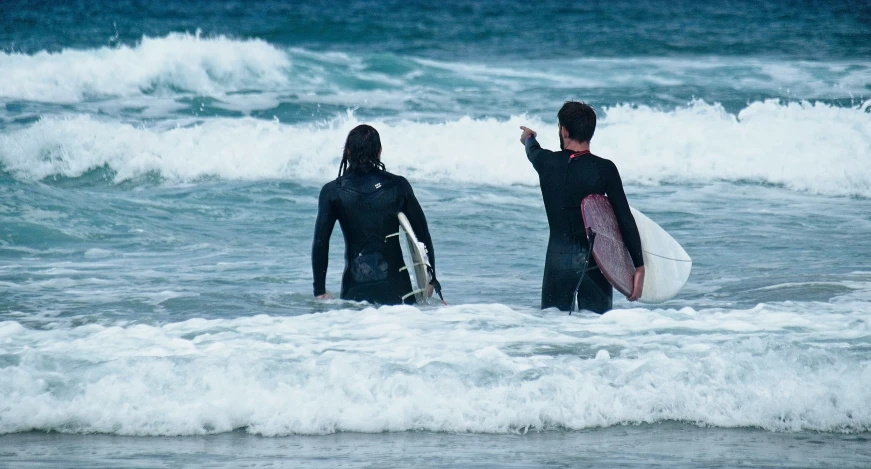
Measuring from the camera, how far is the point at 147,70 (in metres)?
19.8

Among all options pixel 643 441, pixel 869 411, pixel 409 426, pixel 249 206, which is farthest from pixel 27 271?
pixel 869 411

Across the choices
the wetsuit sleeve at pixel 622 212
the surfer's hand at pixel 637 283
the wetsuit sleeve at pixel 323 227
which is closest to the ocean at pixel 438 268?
the surfer's hand at pixel 637 283

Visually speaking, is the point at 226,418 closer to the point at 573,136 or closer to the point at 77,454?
the point at 77,454

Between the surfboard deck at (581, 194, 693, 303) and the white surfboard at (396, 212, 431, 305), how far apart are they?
2.96 ft

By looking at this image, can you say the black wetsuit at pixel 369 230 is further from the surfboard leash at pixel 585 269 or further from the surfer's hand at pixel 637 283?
the surfer's hand at pixel 637 283

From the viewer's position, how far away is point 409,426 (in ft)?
14.8

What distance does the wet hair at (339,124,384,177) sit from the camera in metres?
5.40

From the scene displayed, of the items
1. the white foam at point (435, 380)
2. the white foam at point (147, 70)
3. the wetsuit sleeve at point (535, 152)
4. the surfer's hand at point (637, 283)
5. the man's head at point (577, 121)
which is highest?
the white foam at point (147, 70)

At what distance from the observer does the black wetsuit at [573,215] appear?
516 centimetres

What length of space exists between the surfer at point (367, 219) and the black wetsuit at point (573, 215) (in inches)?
26.2

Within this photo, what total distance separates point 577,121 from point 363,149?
1.13 meters

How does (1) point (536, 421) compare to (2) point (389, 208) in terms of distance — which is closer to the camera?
(1) point (536, 421)

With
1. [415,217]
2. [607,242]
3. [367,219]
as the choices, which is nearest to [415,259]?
[415,217]

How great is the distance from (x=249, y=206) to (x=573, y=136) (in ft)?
21.0
